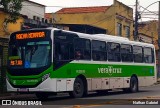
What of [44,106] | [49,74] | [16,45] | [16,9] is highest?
[16,9]

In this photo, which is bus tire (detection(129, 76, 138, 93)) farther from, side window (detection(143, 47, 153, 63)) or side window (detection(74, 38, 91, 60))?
side window (detection(74, 38, 91, 60))

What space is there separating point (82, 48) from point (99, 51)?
1.60m

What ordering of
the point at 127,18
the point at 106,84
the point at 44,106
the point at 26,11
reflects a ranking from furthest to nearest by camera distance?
1. the point at 127,18
2. the point at 26,11
3. the point at 106,84
4. the point at 44,106

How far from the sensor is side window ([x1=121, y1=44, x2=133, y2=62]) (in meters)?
23.9

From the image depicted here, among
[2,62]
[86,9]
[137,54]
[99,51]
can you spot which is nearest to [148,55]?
[137,54]

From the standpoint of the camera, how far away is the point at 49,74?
1788 centimetres

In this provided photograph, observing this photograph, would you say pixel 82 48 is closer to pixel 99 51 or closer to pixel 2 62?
pixel 99 51

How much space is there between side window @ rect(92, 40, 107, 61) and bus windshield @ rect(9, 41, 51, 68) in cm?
356

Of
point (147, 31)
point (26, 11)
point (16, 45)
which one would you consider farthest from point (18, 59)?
point (147, 31)

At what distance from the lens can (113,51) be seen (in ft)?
74.9

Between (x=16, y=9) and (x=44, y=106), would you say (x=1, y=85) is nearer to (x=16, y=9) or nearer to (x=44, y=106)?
(x=16, y=9)

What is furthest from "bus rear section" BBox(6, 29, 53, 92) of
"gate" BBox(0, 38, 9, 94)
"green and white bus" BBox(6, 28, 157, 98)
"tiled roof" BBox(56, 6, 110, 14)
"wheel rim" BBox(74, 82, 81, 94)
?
"tiled roof" BBox(56, 6, 110, 14)

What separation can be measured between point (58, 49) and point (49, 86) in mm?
1737

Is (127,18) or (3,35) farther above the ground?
(127,18)
